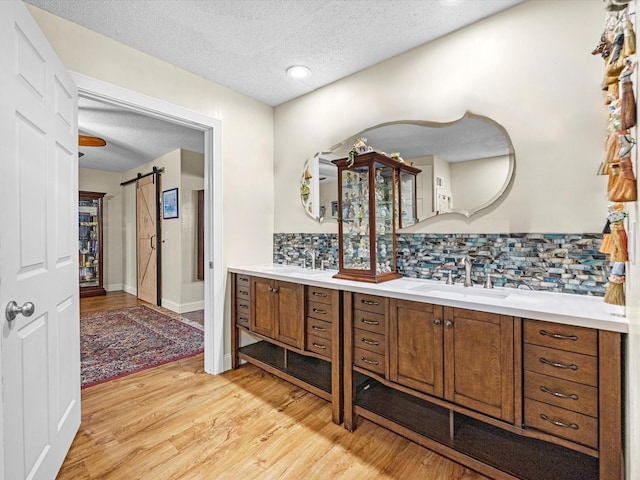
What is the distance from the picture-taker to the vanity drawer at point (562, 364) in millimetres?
1243

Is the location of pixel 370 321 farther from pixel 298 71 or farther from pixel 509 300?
pixel 298 71

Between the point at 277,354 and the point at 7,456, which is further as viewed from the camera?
the point at 277,354

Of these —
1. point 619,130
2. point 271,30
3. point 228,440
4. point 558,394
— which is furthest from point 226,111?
point 558,394

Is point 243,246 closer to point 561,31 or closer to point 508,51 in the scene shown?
point 508,51

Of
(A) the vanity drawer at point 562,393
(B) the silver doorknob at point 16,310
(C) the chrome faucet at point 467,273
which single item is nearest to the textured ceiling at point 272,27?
(C) the chrome faucet at point 467,273

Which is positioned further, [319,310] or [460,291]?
[319,310]

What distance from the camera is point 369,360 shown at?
6.29ft

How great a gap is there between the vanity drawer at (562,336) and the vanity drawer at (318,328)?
45.1 inches

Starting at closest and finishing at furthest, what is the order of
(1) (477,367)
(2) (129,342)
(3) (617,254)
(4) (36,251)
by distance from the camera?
(3) (617,254) < (4) (36,251) < (1) (477,367) < (2) (129,342)

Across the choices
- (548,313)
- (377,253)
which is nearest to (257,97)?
(377,253)

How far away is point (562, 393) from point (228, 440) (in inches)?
67.4

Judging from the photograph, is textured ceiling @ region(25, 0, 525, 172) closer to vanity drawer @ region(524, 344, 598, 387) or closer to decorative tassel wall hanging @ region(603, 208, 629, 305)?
decorative tassel wall hanging @ region(603, 208, 629, 305)

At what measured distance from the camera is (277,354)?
2826 mm

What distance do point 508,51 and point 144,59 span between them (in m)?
2.48
